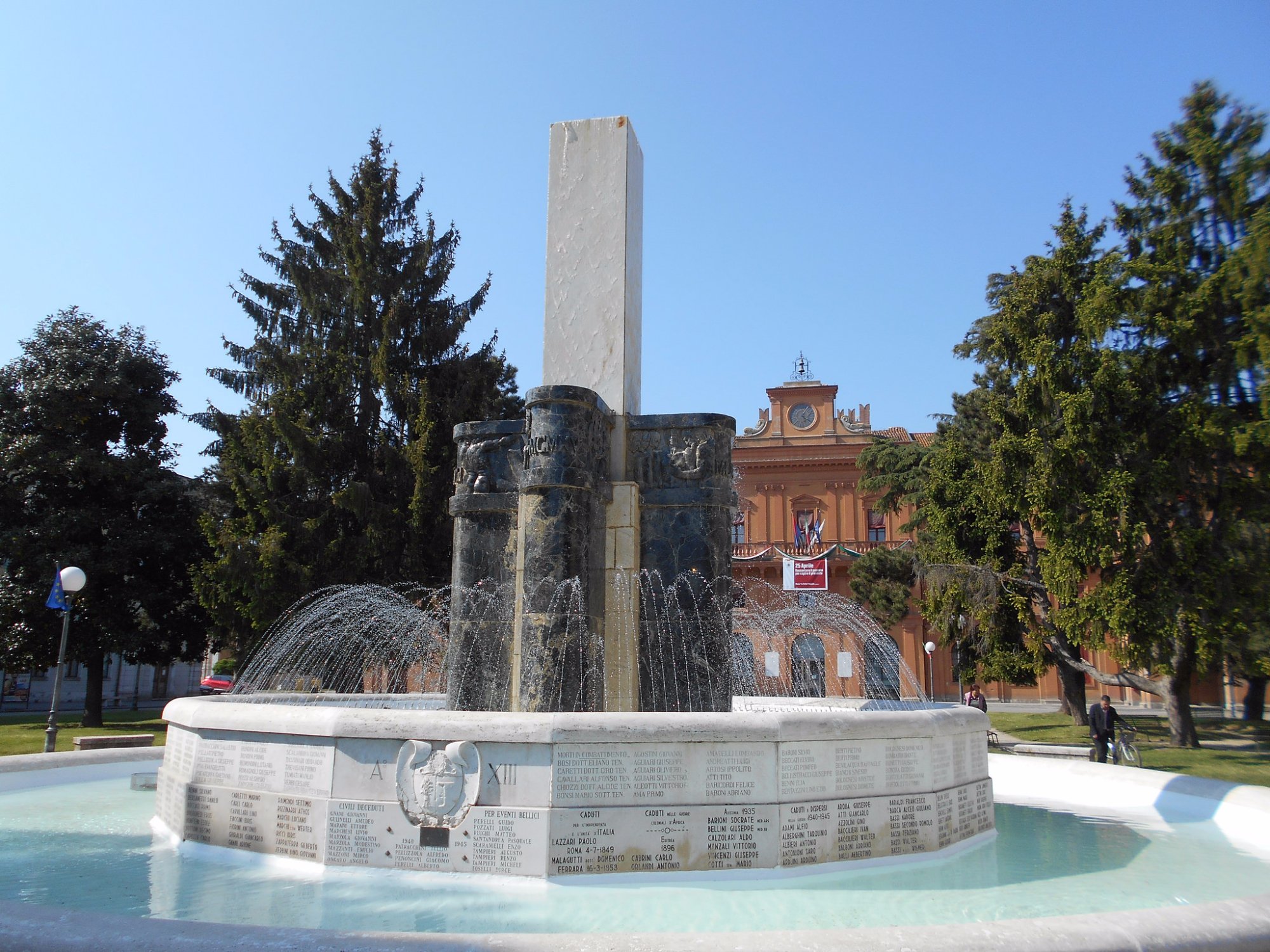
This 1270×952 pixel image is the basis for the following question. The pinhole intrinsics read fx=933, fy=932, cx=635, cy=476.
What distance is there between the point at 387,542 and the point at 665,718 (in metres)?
19.0

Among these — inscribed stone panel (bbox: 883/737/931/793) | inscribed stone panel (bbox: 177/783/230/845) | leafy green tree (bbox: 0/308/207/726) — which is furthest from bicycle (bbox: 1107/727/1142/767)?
leafy green tree (bbox: 0/308/207/726)

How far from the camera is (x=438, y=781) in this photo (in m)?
5.91

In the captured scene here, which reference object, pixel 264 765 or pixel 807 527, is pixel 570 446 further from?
pixel 807 527

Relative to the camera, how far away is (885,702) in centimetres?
1064

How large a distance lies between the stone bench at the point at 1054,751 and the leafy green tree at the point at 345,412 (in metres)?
14.3

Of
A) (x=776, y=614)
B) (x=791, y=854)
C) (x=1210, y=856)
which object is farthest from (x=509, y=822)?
(x=776, y=614)

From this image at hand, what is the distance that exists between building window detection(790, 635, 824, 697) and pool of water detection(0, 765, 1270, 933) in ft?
67.0

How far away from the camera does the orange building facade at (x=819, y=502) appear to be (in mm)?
45531

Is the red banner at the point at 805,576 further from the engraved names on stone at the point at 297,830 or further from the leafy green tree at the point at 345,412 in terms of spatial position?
the engraved names on stone at the point at 297,830

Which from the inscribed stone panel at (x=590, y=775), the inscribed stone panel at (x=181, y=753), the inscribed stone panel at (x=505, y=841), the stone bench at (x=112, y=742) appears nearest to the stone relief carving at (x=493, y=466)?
the inscribed stone panel at (x=181, y=753)

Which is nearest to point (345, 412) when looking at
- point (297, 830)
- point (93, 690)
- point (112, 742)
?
point (93, 690)

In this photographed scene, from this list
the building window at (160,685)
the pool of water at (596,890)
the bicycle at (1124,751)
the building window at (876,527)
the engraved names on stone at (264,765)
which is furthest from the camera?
the building window at (160,685)

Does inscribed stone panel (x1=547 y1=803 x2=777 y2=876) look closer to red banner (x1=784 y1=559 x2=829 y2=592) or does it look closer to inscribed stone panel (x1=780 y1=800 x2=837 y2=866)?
inscribed stone panel (x1=780 y1=800 x2=837 y2=866)

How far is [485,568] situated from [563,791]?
11.7 feet
